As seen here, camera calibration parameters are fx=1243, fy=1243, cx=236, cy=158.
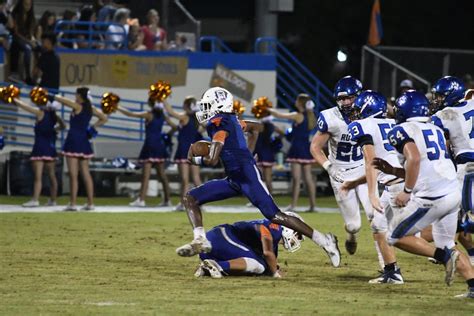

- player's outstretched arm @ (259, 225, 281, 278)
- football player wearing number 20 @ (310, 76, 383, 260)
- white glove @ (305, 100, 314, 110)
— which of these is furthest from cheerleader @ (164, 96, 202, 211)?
player's outstretched arm @ (259, 225, 281, 278)

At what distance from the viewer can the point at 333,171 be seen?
12.4 m

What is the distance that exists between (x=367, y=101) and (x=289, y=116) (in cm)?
919

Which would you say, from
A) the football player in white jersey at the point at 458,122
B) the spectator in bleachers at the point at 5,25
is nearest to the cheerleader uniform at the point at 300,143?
the spectator in bleachers at the point at 5,25

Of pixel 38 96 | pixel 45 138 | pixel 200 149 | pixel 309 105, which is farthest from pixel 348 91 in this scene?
pixel 45 138

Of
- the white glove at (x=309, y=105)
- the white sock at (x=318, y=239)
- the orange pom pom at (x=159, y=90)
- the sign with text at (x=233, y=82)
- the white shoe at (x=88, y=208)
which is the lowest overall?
the white shoe at (x=88, y=208)

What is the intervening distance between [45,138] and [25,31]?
4310 millimetres

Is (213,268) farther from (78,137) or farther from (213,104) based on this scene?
(78,137)

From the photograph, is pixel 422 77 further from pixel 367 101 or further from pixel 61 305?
pixel 61 305

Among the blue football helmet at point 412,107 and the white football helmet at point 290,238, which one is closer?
the blue football helmet at point 412,107

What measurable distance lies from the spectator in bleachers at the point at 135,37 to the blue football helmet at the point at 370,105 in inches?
537

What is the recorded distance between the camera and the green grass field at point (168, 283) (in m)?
9.63

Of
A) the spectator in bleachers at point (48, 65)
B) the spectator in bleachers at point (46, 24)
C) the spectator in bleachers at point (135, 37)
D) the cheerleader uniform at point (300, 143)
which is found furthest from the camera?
the spectator in bleachers at point (135, 37)

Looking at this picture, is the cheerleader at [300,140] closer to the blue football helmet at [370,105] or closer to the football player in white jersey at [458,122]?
the football player in white jersey at [458,122]

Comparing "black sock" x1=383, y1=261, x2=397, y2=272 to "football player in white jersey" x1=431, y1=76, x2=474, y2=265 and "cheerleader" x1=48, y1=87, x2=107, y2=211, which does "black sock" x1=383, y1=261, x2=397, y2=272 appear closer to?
"football player in white jersey" x1=431, y1=76, x2=474, y2=265
